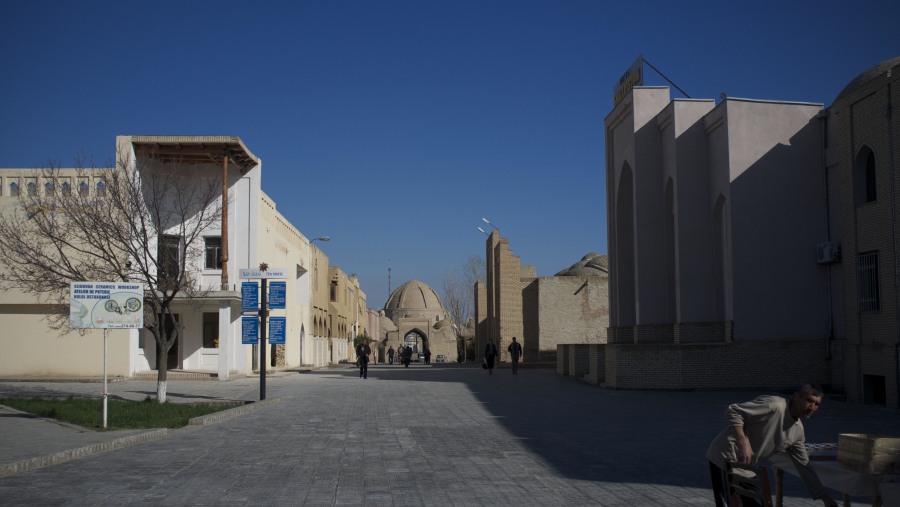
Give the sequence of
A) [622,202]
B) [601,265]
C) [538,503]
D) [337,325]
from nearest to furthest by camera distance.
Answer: [538,503]
[622,202]
[601,265]
[337,325]

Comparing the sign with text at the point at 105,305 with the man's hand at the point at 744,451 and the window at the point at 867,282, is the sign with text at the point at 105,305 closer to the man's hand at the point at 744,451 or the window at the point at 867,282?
the man's hand at the point at 744,451

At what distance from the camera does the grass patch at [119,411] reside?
16.1m

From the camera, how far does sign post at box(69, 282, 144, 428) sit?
1584 centimetres

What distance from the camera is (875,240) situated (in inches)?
818

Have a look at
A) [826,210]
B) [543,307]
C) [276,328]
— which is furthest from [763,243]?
[543,307]

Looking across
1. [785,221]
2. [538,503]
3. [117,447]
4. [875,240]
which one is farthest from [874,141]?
[117,447]

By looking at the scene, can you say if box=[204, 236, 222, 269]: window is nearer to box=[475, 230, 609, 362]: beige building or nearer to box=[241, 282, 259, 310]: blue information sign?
box=[241, 282, 259, 310]: blue information sign

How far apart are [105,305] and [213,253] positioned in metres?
19.6

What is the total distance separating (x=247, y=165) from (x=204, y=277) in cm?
473

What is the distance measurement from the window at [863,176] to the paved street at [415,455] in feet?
16.4

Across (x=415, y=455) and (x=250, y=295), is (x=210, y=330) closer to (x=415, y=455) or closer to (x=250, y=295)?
(x=250, y=295)

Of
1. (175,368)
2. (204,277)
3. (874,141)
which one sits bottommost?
(175,368)

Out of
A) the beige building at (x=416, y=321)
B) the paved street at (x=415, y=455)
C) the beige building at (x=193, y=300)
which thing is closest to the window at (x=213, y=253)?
the beige building at (x=193, y=300)

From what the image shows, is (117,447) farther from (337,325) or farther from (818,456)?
(337,325)
